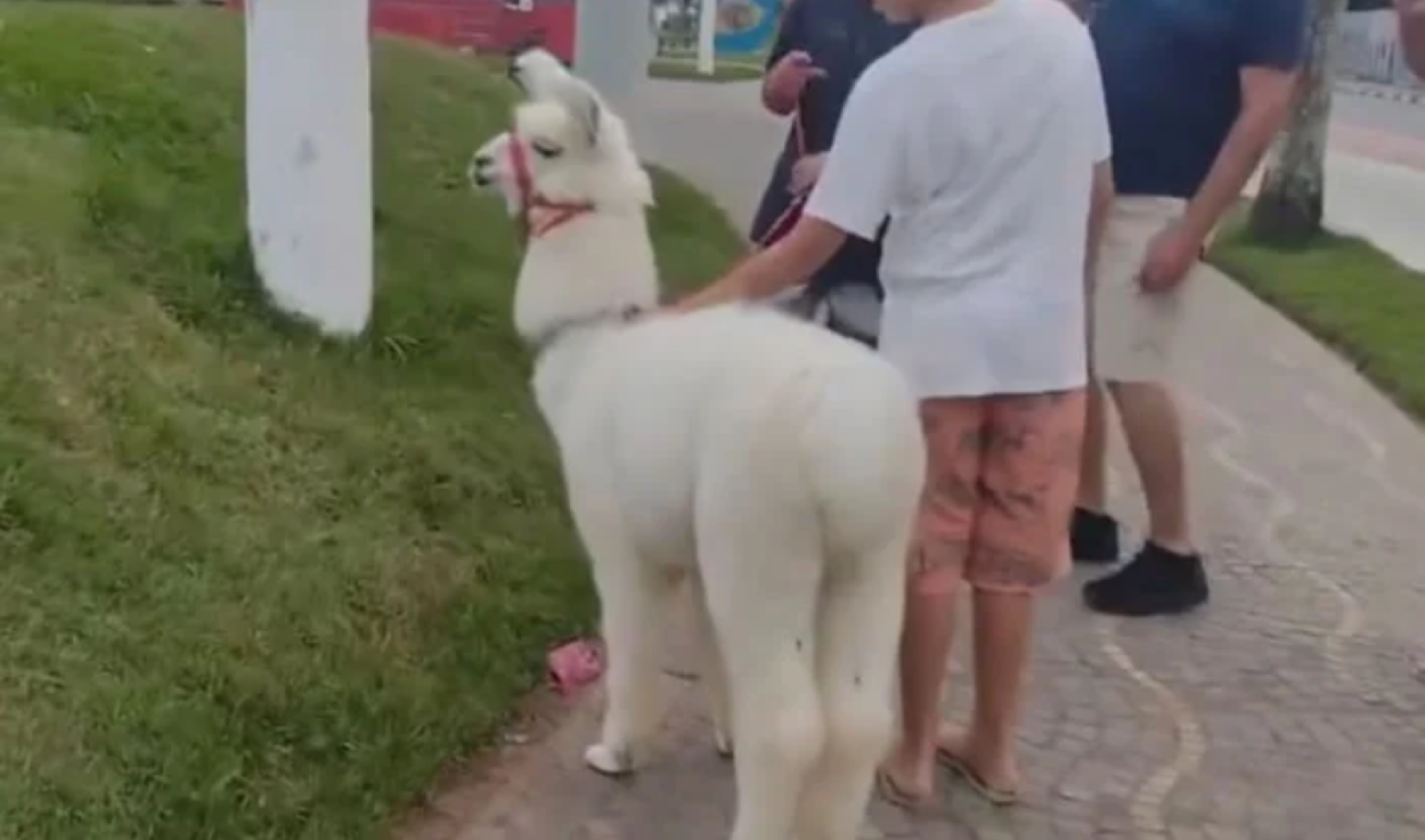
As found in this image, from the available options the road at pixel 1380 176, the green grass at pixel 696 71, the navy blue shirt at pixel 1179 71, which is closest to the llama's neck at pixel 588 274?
the navy blue shirt at pixel 1179 71

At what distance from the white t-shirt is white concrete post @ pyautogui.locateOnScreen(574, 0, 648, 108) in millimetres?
8986

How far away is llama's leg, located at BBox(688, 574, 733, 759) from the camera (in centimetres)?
409

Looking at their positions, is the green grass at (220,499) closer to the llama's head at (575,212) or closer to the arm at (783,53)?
the llama's head at (575,212)

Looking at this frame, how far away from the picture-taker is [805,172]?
16.6 feet

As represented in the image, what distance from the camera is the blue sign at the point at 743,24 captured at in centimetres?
3741

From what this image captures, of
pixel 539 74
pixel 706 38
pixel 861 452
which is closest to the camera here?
pixel 861 452

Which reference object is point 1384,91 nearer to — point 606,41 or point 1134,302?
point 606,41

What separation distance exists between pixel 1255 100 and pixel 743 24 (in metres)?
33.3

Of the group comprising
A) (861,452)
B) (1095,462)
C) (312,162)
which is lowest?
(1095,462)

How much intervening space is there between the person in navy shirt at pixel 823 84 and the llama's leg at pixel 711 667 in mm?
963

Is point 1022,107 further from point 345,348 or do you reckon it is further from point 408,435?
point 345,348

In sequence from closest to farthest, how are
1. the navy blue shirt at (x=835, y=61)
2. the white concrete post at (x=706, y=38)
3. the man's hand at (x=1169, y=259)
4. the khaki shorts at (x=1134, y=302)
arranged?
the navy blue shirt at (x=835, y=61), the man's hand at (x=1169, y=259), the khaki shorts at (x=1134, y=302), the white concrete post at (x=706, y=38)

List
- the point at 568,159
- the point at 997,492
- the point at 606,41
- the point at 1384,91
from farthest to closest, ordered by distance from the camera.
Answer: the point at 1384,91, the point at 606,41, the point at 568,159, the point at 997,492

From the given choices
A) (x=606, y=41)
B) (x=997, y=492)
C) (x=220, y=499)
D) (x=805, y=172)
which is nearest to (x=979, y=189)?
(x=997, y=492)
